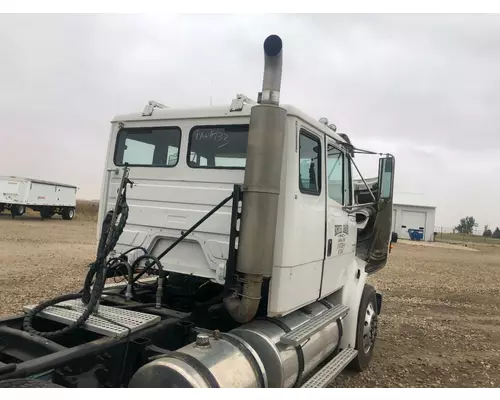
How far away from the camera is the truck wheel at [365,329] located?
205 inches

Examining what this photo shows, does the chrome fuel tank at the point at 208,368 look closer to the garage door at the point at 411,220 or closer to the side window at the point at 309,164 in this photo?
the side window at the point at 309,164

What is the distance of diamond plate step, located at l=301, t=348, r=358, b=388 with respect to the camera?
12.5ft

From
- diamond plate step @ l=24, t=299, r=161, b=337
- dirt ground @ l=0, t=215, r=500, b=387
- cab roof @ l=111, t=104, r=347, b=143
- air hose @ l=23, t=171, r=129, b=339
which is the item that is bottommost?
dirt ground @ l=0, t=215, r=500, b=387

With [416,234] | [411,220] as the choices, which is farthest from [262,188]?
[411,220]

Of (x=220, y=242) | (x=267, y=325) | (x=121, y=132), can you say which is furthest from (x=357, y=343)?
(x=121, y=132)

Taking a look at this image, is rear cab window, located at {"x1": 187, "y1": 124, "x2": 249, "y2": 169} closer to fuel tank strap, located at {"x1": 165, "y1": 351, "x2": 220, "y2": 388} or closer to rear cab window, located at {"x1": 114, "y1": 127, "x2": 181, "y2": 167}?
rear cab window, located at {"x1": 114, "y1": 127, "x2": 181, "y2": 167}

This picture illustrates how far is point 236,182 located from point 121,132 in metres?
1.67

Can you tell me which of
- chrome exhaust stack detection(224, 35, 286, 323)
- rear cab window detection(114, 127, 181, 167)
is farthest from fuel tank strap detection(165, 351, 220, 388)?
rear cab window detection(114, 127, 181, 167)

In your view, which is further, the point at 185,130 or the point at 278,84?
the point at 185,130

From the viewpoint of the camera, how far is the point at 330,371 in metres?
4.12

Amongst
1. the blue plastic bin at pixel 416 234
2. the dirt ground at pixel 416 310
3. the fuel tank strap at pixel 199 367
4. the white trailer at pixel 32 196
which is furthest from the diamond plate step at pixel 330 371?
the blue plastic bin at pixel 416 234

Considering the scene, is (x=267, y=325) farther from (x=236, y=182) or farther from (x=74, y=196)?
(x=74, y=196)

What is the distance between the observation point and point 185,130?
4.27 m

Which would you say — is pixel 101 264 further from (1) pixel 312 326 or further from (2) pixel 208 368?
(1) pixel 312 326
